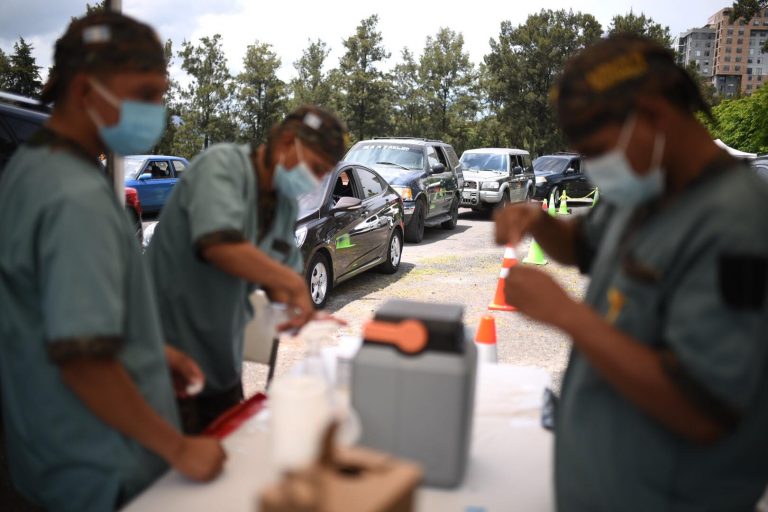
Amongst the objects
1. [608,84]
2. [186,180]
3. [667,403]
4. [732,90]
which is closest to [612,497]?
[667,403]

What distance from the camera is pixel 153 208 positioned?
15.8 metres

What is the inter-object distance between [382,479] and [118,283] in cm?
72

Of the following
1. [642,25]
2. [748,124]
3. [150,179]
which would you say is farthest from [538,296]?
[642,25]

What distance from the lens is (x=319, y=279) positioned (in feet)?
22.8

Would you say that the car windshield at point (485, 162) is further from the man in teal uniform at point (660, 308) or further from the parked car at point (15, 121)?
the man in teal uniform at point (660, 308)

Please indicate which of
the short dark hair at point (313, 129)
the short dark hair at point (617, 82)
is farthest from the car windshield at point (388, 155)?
the short dark hair at point (617, 82)

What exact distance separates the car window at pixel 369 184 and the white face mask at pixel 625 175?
689cm

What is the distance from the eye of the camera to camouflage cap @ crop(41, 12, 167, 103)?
1.44m

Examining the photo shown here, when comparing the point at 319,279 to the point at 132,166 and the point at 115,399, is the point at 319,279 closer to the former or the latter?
the point at 115,399

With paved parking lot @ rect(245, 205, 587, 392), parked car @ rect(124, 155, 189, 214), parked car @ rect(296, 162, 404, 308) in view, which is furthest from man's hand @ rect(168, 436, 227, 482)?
parked car @ rect(124, 155, 189, 214)

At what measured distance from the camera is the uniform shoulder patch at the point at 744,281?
98cm

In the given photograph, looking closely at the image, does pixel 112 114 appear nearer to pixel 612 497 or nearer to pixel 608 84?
pixel 608 84

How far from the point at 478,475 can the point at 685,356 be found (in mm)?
845

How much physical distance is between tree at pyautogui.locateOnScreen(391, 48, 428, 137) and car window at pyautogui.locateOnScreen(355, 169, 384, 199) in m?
36.6
